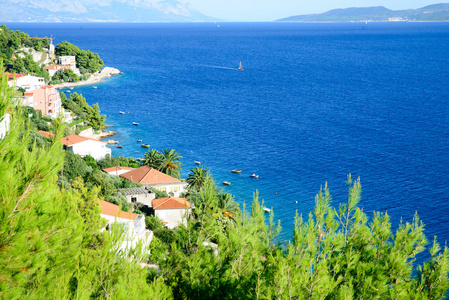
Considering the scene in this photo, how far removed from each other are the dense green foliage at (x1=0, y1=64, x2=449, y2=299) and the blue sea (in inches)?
655

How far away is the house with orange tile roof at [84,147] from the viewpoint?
39.7m

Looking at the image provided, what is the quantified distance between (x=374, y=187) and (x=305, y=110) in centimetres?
2956

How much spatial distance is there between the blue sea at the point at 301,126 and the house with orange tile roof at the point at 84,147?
11.0 feet

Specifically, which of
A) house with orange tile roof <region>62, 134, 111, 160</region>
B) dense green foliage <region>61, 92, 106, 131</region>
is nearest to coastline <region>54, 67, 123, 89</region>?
dense green foliage <region>61, 92, 106, 131</region>

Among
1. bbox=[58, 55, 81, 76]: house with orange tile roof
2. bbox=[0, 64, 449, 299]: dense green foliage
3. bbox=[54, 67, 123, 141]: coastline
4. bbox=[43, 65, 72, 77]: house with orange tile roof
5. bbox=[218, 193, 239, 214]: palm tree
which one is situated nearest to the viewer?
bbox=[0, 64, 449, 299]: dense green foliage

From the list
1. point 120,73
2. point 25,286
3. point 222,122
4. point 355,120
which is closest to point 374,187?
point 355,120

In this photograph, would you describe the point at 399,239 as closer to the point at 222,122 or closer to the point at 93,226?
the point at 93,226

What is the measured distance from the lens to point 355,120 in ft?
195

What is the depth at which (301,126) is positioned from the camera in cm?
Result: 5741

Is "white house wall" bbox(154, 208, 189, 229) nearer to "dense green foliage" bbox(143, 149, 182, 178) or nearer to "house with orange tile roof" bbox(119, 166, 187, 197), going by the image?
"house with orange tile roof" bbox(119, 166, 187, 197)

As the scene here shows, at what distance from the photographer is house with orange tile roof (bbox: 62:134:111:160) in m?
39.7

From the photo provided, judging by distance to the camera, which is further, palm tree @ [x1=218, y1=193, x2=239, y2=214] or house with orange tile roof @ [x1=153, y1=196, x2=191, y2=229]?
house with orange tile roof @ [x1=153, y1=196, x2=191, y2=229]

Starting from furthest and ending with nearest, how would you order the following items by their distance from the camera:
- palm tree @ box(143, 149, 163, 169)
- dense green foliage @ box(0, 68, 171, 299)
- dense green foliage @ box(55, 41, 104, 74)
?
dense green foliage @ box(55, 41, 104, 74) → palm tree @ box(143, 149, 163, 169) → dense green foliage @ box(0, 68, 171, 299)

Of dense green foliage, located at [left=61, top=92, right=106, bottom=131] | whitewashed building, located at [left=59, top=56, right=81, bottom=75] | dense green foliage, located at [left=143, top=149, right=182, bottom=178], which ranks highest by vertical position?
whitewashed building, located at [left=59, top=56, right=81, bottom=75]
